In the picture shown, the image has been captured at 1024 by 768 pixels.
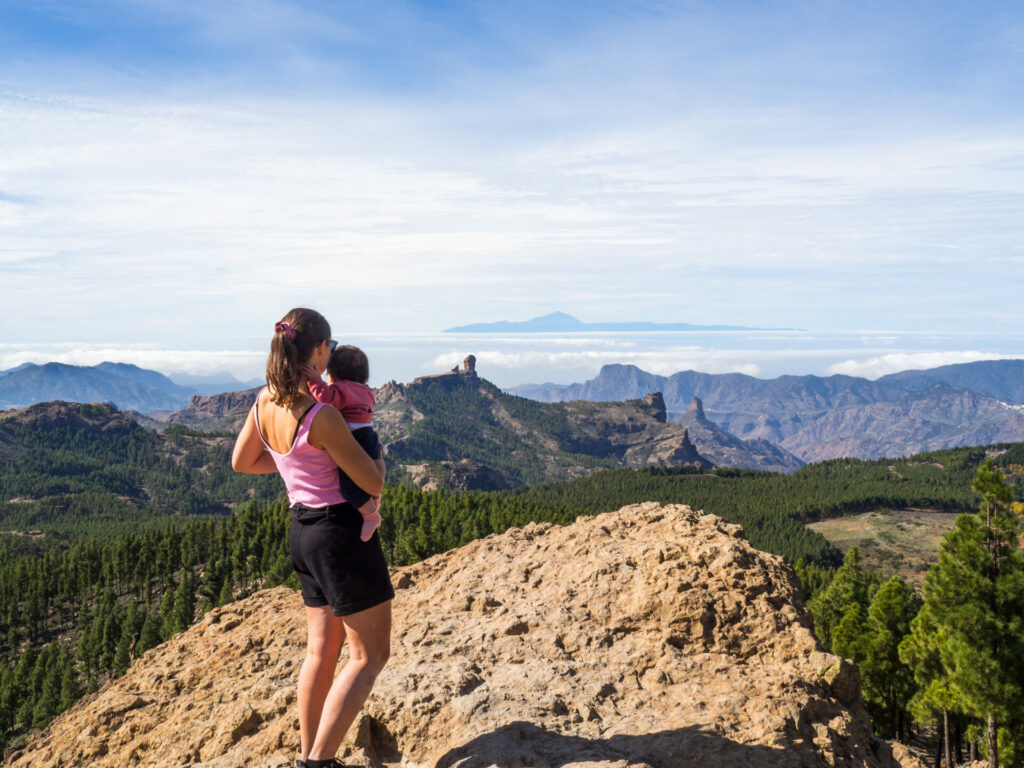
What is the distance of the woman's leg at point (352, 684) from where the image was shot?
653 cm

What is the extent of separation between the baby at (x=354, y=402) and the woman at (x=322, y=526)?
10cm

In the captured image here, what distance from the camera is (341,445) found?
6035mm

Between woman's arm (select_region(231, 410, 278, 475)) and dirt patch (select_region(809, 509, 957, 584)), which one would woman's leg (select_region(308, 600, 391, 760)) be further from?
dirt patch (select_region(809, 509, 957, 584))

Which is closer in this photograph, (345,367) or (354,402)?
(354,402)

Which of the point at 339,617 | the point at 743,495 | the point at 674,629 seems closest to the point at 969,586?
the point at 674,629

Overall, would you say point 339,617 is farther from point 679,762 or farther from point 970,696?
point 970,696

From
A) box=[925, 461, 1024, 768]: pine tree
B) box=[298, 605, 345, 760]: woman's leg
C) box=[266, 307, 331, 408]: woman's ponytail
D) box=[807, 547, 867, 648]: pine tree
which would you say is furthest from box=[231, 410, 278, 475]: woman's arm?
box=[807, 547, 867, 648]: pine tree

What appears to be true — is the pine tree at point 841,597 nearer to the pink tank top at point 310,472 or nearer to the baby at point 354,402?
the baby at point 354,402

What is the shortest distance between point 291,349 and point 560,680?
5921 millimetres

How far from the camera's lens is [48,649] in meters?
77.8

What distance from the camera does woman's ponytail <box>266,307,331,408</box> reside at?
Answer: 6.07 metres

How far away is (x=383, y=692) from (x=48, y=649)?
298ft

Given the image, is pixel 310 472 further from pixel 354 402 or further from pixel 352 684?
pixel 352 684

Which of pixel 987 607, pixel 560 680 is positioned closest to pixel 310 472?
pixel 560 680
